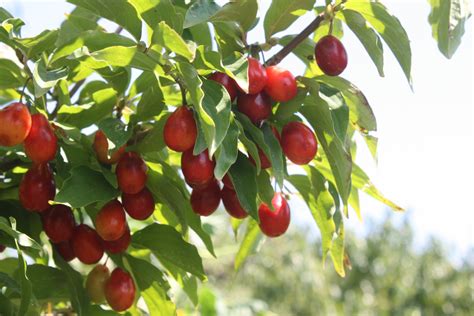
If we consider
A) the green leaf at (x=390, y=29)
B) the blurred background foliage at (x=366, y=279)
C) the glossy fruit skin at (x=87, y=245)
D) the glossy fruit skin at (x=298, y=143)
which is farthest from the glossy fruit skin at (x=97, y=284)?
the blurred background foliage at (x=366, y=279)

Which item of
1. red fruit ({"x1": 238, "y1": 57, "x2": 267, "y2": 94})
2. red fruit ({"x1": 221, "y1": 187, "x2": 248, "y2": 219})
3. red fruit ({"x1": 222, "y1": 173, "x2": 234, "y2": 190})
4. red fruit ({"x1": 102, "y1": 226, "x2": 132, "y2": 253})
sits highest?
red fruit ({"x1": 238, "y1": 57, "x2": 267, "y2": 94})

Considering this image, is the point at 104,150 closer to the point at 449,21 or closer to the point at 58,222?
the point at 58,222

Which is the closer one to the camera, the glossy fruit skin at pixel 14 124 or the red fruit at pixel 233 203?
the glossy fruit skin at pixel 14 124

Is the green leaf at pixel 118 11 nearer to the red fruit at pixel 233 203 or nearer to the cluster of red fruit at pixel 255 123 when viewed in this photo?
the cluster of red fruit at pixel 255 123

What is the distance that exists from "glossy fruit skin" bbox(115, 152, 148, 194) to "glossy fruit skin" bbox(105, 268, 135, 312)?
23cm

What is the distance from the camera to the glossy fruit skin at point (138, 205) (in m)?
1.41

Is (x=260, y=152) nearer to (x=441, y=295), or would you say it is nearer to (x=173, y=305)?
(x=173, y=305)

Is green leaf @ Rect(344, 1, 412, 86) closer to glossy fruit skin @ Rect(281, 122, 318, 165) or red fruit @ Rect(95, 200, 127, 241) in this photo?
glossy fruit skin @ Rect(281, 122, 318, 165)

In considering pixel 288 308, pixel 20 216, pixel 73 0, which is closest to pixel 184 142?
pixel 73 0

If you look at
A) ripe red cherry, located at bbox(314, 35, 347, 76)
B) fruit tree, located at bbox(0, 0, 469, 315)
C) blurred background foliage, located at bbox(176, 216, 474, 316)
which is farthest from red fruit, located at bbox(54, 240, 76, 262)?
blurred background foliage, located at bbox(176, 216, 474, 316)

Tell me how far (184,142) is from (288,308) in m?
6.36

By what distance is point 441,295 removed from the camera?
7473mm

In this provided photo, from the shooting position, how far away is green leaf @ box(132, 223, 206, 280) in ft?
4.88

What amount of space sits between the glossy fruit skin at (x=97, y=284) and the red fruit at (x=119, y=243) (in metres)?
0.07
